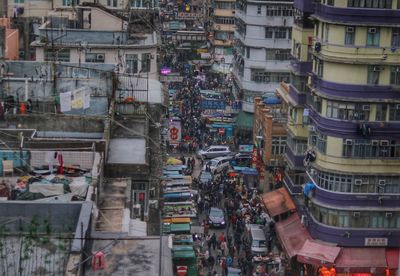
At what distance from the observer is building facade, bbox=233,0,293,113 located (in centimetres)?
6494

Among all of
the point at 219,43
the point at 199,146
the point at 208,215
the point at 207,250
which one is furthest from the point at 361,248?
the point at 219,43

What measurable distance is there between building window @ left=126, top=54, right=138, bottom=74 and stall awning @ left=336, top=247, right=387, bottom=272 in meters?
16.3

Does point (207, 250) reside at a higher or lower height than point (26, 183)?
lower

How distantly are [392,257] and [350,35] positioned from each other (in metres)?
10.2

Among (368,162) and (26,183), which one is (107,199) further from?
(368,162)

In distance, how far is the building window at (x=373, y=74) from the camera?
39181 millimetres

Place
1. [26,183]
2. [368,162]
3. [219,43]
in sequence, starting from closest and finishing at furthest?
[26,183]
[368,162]
[219,43]

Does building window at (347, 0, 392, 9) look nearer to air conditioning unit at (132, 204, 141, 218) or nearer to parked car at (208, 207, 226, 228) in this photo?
air conditioning unit at (132, 204, 141, 218)

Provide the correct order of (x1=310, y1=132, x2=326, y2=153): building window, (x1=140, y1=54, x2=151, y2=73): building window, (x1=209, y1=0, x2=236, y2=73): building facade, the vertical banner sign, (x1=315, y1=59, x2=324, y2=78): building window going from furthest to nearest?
(x1=209, y1=0, x2=236, y2=73): building facade, the vertical banner sign, (x1=140, y1=54, x2=151, y2=73): building window, (x1=315, y1=59, x2=324, y2=78): building window, (x1=310, y1=132, x2=326, y2=153): building window

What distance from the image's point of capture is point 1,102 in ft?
123

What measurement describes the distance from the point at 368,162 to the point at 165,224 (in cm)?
1138

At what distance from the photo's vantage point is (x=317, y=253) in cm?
4038

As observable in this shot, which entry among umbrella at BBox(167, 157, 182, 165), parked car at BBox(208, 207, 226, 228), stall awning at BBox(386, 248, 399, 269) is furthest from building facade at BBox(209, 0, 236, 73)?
stall awning at BBox(386, 248, 399, 269)

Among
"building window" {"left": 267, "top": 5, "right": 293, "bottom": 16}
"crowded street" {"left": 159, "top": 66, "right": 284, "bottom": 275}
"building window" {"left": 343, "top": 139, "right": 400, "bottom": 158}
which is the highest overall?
"building window" {"left": 267, "top": 5, "right": 293, "bottom": 16}
